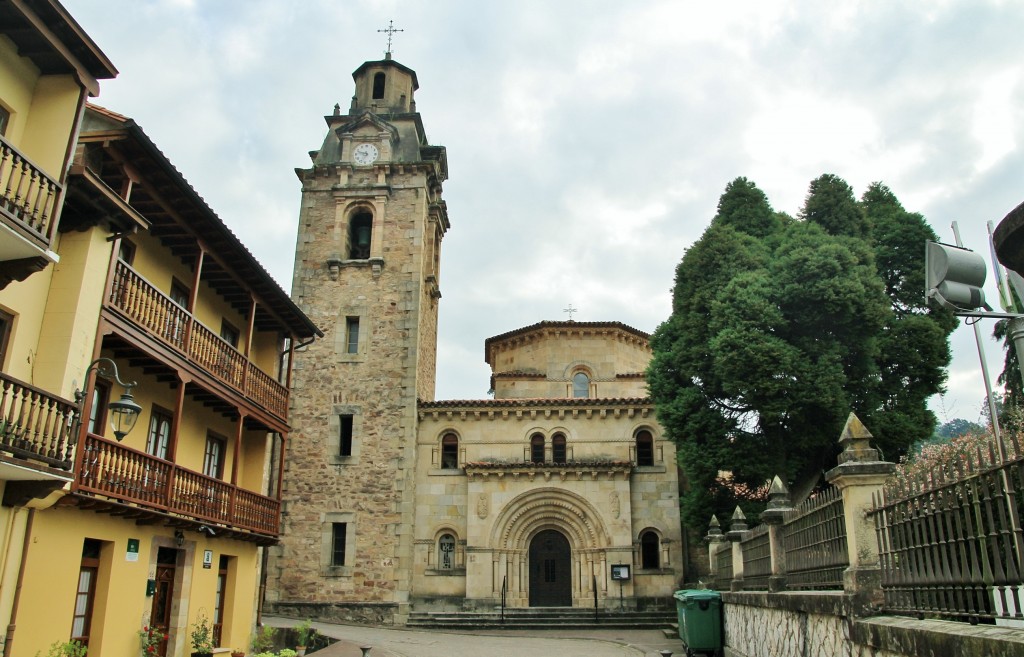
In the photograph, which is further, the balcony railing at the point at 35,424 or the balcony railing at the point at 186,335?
the balcony railing at the point at 186,335

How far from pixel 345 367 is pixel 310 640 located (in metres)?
11.6

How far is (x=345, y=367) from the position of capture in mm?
28938

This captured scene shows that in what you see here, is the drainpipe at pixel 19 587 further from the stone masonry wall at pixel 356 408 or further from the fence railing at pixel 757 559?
the stone masonry wall at pixel 356 408

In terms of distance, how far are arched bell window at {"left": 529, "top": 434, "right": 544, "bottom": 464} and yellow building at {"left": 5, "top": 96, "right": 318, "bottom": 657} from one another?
11500 mm

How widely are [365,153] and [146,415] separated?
19.1 m

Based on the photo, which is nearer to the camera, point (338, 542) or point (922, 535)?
point (922, 535)

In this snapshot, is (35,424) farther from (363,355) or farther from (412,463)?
(363,355)

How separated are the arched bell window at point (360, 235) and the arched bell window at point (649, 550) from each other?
1554 centimetres

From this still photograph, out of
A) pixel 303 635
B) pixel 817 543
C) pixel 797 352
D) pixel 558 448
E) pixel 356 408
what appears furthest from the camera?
pixel 558 448

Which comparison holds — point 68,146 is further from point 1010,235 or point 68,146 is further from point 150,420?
point 1010,235

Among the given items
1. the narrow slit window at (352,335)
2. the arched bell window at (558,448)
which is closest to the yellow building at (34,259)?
the narrow slit window at (352,335)

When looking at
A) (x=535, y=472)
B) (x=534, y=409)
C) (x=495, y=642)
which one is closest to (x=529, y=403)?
(x=534, y=409)

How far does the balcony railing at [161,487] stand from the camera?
11805 millimetres

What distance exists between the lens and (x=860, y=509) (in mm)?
7230
